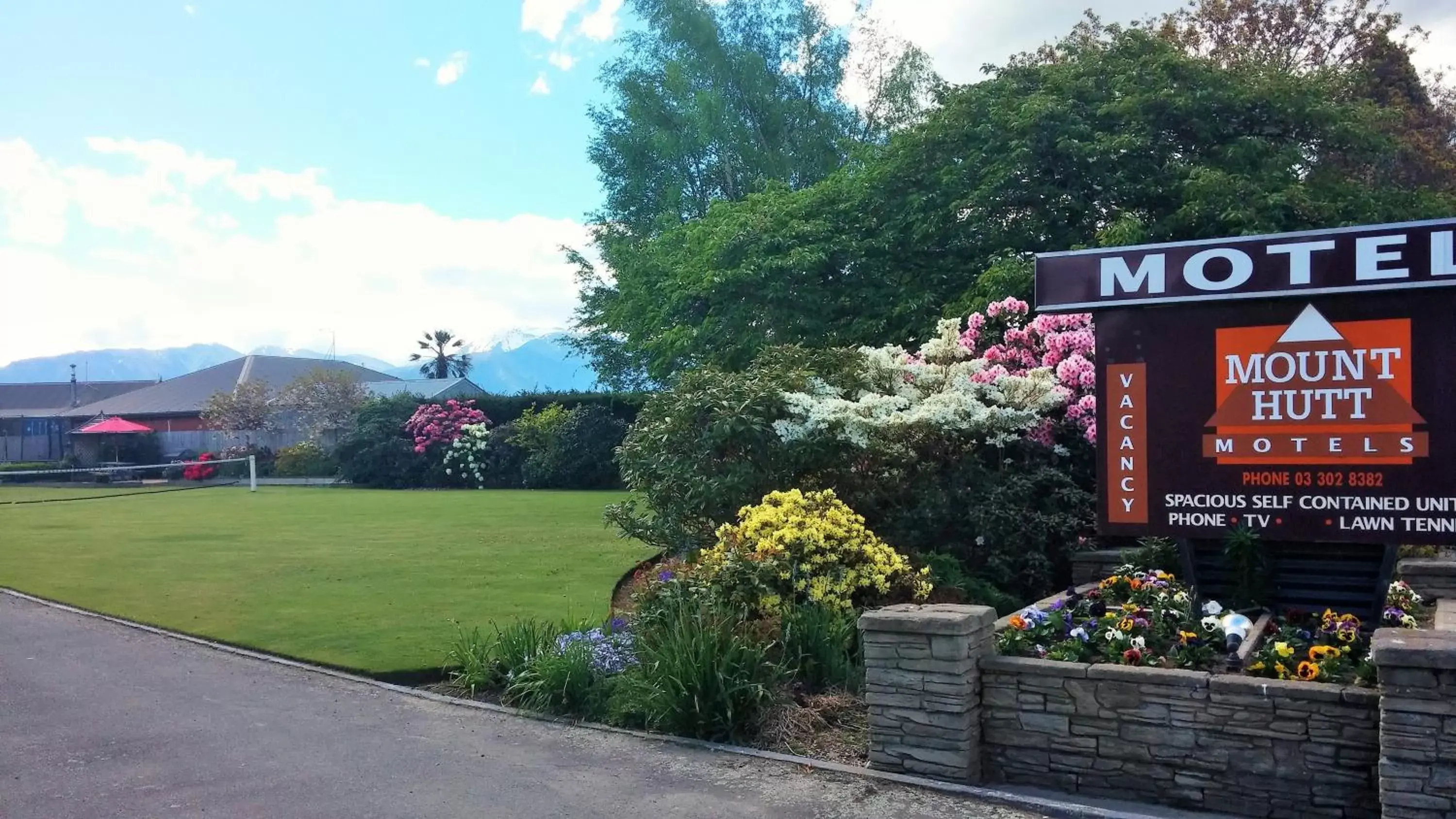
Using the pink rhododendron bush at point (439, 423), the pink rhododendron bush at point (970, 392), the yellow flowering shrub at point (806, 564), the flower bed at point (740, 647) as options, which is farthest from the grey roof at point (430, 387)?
the yellow flowering shrub at point (806, 564)

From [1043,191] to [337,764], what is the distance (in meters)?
14.5

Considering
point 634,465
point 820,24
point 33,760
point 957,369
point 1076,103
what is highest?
point 820,24

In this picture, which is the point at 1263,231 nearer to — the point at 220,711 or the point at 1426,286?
the point at 1426,286

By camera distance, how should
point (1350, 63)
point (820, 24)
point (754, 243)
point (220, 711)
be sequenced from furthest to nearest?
1. point (820, 24)
2. point (1350, 63)
3. point (754, 243)
4. point (220, 711)

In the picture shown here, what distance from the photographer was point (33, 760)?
643 centimetres

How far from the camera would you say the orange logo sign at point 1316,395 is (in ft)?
22.1

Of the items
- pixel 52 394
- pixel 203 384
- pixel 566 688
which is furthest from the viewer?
pixel 52 394

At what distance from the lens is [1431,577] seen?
28.0 feet

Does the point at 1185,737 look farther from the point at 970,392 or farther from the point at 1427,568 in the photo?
the point at 970,392

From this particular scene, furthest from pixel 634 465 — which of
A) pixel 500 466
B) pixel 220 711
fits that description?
pixel 500 466

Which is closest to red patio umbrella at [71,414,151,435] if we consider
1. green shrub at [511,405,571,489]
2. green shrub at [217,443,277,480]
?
green shrub at [217,443,277,480]

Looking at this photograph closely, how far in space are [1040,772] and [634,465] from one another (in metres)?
6.51

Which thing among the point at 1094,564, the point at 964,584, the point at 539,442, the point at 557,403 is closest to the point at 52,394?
the point at 557,403

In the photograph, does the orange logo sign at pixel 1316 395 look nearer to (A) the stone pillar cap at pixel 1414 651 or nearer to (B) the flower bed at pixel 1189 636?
(B) the flower bed at pixel 1189 636
